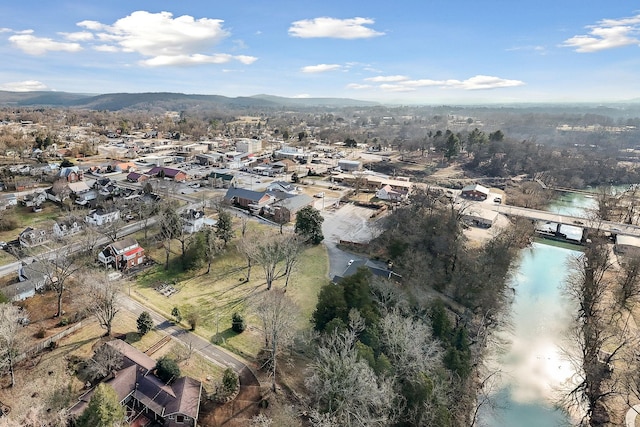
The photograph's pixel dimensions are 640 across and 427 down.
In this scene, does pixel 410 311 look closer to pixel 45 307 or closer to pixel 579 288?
pixel 579 288

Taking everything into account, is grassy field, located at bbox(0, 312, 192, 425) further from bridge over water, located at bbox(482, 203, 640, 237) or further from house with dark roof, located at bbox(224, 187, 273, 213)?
bridge over water, located at bbox(482, 203, 640, 237)

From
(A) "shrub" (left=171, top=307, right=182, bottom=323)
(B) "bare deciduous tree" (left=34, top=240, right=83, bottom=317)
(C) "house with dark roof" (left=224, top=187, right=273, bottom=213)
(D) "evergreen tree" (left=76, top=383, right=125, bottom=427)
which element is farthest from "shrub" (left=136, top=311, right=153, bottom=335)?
(C) "house with dark roof" (left=224, top=187, right=273, bottom=213)

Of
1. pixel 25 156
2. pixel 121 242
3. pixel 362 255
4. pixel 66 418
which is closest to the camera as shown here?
pixel 66 418

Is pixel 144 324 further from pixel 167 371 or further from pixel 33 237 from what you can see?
pixel 33 237

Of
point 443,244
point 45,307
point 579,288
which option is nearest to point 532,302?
point 579,288

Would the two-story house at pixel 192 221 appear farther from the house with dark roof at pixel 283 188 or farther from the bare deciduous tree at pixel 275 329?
the bare deciduous tree at pixel 275 329

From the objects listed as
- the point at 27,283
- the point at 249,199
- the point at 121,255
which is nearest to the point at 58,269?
the point at 27,283
